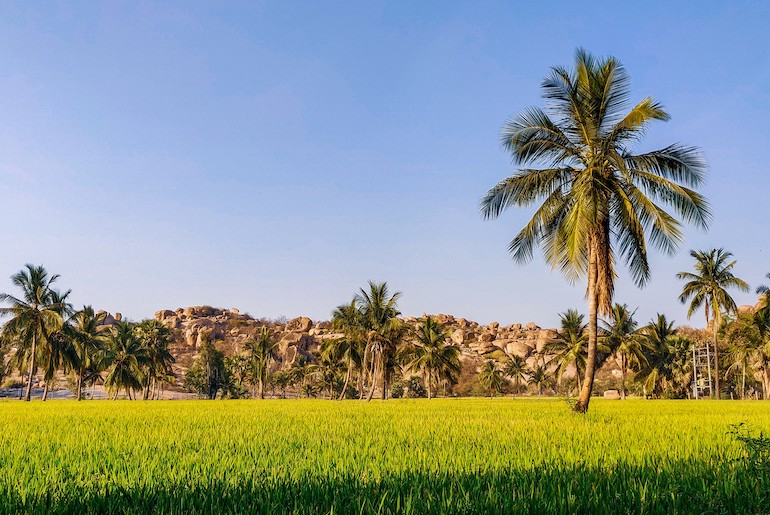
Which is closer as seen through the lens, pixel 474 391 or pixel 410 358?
pixel 410 358

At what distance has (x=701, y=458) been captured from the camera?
710 centimetres

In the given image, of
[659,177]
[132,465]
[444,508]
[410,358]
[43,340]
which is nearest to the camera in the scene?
[444,508]

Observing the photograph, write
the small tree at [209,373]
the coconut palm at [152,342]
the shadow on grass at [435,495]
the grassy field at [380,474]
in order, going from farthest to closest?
the small tree at [209,373]
the coconut palm at [152,342]
the grassy field at [380,474]
the shadow on grass at [435,495]

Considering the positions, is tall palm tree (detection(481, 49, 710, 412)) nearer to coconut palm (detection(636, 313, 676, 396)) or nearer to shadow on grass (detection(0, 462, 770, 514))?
shadow on grass (detection(0, 462, 770, 514))

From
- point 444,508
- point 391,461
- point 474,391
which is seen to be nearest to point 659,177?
point 391,461

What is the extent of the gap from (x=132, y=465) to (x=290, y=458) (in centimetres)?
177

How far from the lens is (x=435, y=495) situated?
4.68 meters

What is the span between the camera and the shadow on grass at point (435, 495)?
163 inches

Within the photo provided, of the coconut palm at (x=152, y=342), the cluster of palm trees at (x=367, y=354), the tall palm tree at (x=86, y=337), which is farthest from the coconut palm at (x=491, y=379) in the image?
the tall palm tree at (x=86, y=337)

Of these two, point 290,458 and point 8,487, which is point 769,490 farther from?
point 8,487

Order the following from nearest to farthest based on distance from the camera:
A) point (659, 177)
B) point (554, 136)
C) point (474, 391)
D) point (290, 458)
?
point (290, 458) < point (659, 177) < point (554, 136) < point (474, 391)

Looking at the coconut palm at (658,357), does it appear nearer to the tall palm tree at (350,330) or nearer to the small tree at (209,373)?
the tall palm tree at (350,330)

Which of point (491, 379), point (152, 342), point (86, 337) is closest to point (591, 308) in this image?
point (86, 337)

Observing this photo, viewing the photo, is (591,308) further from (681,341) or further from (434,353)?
(681,341)
